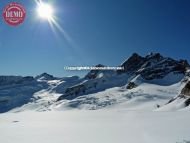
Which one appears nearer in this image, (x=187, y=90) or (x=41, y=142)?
(x=41, y=142)

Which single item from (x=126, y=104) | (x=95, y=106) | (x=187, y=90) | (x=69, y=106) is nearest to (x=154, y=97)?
(x=126, y=104)

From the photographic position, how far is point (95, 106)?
16650cm

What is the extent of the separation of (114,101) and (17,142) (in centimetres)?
14491

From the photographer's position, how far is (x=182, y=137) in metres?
21.2

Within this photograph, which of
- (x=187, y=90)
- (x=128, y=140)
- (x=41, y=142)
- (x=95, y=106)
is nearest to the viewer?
(x=128, y=140)

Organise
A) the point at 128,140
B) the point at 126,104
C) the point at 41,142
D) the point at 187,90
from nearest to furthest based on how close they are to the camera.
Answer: the point at 128,140 < the point at 41,142 < the point at 187,90 < the point at 126,104

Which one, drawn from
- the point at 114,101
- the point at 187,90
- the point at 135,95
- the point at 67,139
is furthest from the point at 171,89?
the point at 67,139

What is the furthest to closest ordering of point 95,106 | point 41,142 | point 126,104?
1. point 95,106
2. point 126,104
3. point 41,142

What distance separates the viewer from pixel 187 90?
283 feet

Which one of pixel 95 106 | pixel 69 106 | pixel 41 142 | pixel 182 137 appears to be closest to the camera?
pixel 182 137

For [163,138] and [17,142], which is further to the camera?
[17,142]

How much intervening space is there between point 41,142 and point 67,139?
2.25 m

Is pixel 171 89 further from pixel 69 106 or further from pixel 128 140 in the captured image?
pixel 128 140

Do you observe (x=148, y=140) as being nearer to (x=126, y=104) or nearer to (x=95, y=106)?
(x=126, y=104)
